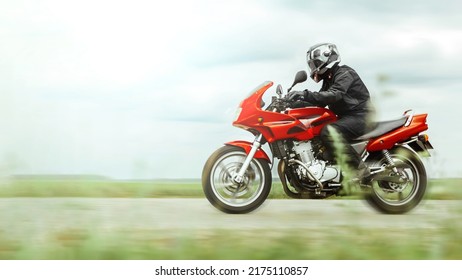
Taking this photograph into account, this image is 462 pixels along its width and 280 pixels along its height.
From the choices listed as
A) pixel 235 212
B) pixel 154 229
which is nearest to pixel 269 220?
pixel 235 212

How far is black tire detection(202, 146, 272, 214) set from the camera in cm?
602

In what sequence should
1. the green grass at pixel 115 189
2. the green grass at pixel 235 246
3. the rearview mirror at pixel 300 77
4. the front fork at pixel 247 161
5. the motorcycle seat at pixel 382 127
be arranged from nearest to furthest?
the green grass at pixel 235 246, the green grass at pixel 115 189, the rearview mirror at pixel 300 77, the front fork at pixel 247 161, the motorcycle seat at pixel 382 127

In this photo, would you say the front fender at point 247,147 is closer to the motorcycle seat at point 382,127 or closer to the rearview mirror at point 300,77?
the rearview mirror at point 300,77

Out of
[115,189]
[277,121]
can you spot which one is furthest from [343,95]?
[115,189]

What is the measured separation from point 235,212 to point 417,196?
74.5 inches

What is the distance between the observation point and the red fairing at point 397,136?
250 inches

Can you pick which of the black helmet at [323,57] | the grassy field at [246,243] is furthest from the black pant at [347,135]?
the grassy field at [246,243]

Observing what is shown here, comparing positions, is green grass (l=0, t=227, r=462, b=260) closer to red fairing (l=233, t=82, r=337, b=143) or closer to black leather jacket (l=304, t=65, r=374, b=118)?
red fairing (l=233, t=82, r=337, b=143)

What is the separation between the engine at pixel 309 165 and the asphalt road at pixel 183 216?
373mm

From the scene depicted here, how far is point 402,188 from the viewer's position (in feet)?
21.2

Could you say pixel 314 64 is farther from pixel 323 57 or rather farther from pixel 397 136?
pixel 397 136

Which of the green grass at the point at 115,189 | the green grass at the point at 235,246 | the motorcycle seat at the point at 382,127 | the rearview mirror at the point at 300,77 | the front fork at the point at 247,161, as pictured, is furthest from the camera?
the motorcycle seat at the point at 382,127

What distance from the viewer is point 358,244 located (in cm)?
460

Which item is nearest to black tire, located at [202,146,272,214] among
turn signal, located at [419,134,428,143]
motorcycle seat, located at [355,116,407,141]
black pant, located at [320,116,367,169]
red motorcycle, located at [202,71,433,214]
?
red motorcycle, located at [202,71,433,214]
